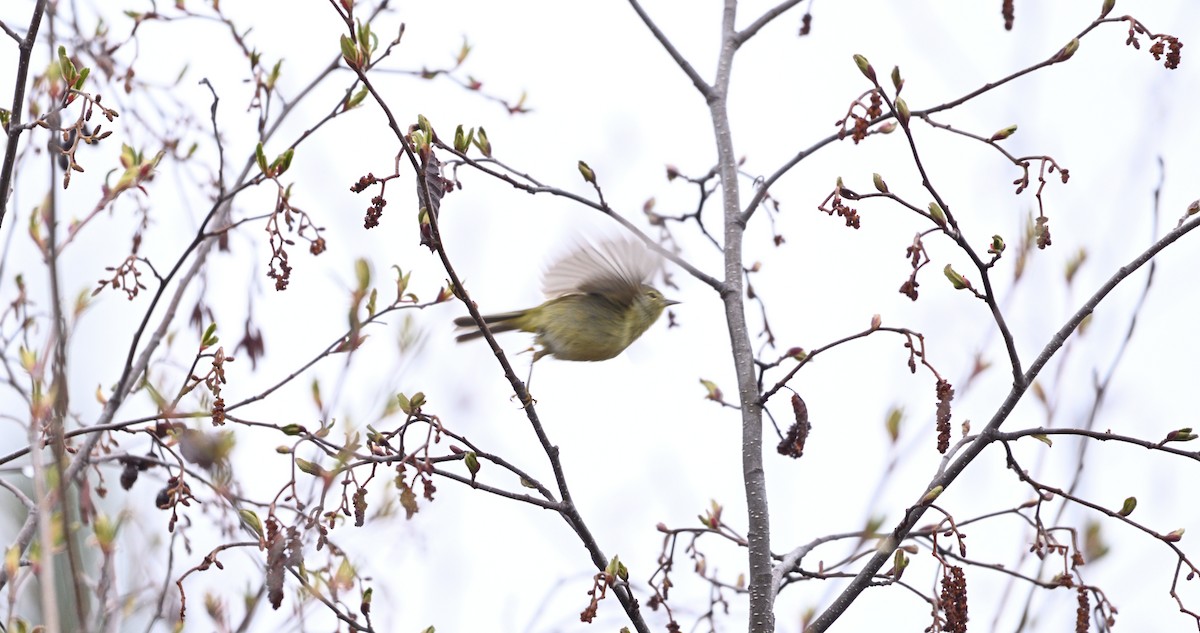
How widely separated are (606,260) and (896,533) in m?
2.39

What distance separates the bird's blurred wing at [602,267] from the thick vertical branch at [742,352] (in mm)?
1087

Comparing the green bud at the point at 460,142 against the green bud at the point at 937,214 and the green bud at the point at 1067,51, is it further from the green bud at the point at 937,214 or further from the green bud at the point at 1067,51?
the green bud at the point at 1067,51

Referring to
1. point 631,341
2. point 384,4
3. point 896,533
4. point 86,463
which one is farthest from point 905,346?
point 631,341

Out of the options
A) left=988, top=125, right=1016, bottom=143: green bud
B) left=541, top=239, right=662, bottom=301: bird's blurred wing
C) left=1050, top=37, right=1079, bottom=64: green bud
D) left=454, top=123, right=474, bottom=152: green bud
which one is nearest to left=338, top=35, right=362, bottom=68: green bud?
left=454, top=123, right=474, bottom=152: green bud

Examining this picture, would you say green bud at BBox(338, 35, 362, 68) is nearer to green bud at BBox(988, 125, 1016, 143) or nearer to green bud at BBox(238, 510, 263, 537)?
green bud at BBox(238, 510, 263, 537)

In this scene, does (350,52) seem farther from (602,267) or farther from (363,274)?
(602,267)

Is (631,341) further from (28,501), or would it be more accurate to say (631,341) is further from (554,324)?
(28,501)

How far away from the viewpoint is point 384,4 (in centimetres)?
464

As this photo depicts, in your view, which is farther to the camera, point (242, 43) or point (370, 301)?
point (242, 43)

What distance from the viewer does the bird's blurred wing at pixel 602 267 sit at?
4.87 metres

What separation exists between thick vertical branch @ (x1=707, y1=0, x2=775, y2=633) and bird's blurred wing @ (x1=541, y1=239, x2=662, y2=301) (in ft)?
3.57

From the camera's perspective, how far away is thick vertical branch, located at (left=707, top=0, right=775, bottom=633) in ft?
10.2

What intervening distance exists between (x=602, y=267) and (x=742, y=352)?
5.75 feet

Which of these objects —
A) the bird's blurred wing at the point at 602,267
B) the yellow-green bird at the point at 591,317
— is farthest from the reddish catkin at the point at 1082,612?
the yellow-green bird at the point at 591,317
